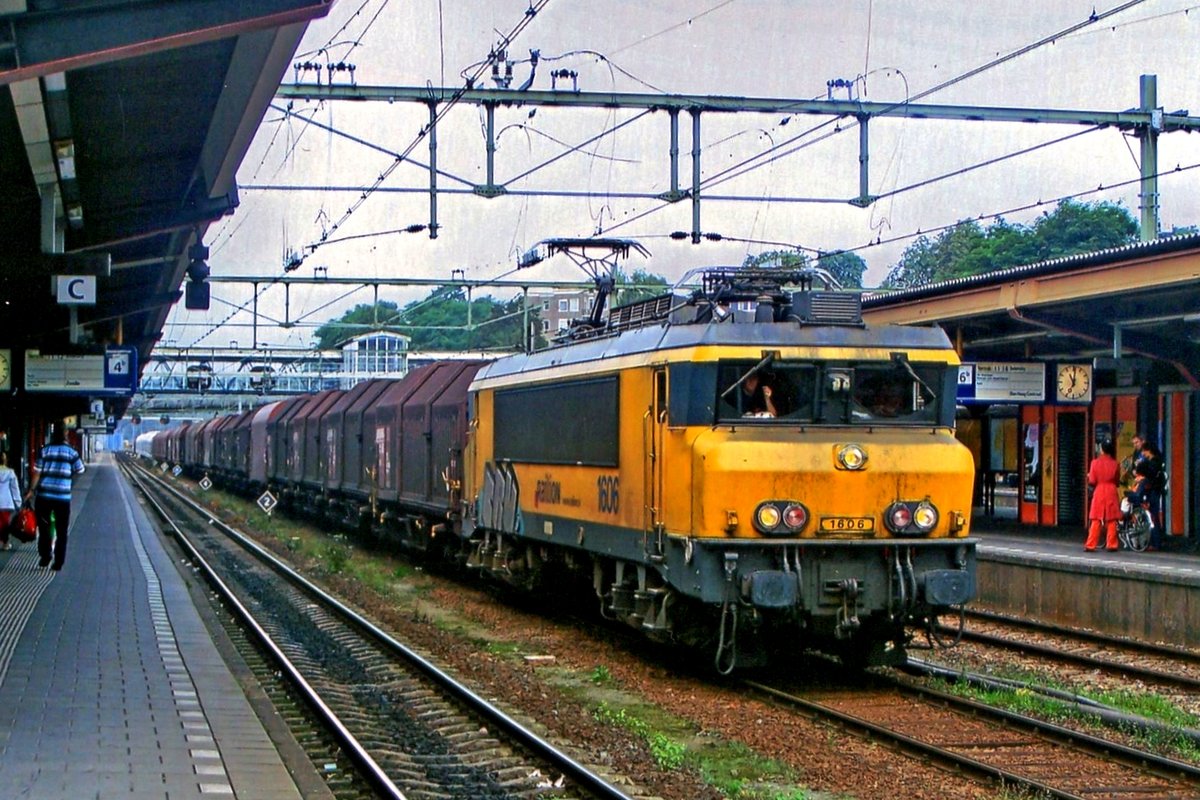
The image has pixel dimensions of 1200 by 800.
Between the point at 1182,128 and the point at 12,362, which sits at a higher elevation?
the point at 1182,128

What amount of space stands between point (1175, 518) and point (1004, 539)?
2.51 m

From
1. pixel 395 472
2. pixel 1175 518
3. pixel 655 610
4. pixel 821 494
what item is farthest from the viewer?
pixel 395 472

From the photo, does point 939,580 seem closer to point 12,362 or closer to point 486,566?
point 486,566

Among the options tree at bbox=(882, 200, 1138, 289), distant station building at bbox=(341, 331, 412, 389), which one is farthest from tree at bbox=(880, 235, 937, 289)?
distant station building at bbox=(341, 331, 412, 389)

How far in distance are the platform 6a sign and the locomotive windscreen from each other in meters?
8.16

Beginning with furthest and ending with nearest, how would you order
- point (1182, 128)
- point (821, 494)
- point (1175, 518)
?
1. point (1175, 518)
2. point (1182, 128)
3. point (821, 494)

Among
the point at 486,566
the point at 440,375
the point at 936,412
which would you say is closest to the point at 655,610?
the point at 936,412

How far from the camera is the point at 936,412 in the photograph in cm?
1187

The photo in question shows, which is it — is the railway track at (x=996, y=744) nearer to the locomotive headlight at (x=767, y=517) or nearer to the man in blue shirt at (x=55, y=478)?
the locomotive headlight at (x=767, y=517)

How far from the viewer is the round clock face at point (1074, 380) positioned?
71.0 feet

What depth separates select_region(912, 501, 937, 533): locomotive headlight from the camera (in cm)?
1135

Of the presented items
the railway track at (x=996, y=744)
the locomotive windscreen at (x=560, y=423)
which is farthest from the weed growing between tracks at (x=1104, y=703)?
the locomotive windscreen at (x=560, y=423)

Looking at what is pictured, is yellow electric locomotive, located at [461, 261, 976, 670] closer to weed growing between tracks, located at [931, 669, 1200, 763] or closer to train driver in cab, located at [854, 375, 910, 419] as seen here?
train driver in cab, located at [854, 375, 910, 419]

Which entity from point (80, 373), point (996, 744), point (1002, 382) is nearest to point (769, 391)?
point (996, 744)
